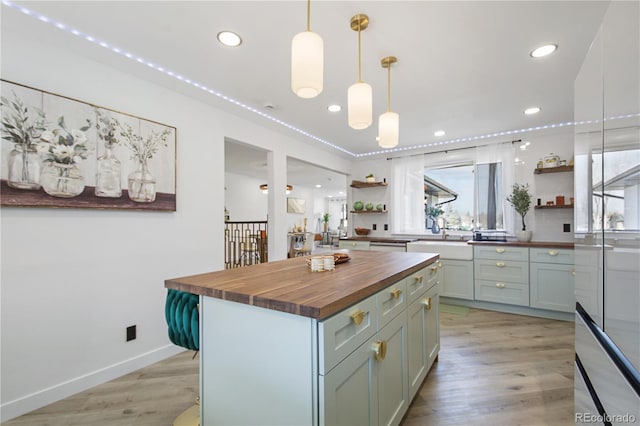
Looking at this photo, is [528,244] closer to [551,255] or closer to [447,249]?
[551,255]

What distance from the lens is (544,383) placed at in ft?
6.82

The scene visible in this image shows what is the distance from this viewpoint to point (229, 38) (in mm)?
1940

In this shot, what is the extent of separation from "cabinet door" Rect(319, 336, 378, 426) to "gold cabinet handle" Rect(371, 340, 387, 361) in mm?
16

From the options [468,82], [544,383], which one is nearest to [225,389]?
[544,383]

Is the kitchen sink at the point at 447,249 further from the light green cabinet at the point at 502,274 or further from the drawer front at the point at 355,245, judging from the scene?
the drawer front at the point at 355,245

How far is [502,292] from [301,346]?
3719 mm

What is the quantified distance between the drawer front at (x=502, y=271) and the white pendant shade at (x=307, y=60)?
3.55 metres

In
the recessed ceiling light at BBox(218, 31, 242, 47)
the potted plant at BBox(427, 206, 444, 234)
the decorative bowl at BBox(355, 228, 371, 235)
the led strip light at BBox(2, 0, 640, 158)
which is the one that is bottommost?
the decorative bowl at BBox(355, 228, 371, 235)

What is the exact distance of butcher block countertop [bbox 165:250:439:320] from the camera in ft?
3.23

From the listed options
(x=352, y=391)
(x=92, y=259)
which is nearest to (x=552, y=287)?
(x=352, y=391)

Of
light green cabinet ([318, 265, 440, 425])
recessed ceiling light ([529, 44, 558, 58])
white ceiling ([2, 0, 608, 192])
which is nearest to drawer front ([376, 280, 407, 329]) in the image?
light green cabinet ([318, 265, 440, 425])

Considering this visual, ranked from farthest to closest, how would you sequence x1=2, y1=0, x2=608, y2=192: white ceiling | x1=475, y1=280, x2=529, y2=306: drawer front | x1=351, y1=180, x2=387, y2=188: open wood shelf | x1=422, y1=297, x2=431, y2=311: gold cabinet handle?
x1=351, y1=180, x2=387, y2=188: open wood shelf < x1=475, y1=280, x2=529, y2=306: drawer front < x1=422, y1=297, x2=431, y2=311: gold cabinet handle < x1=2, y1=0, x2=608, y2=192: white ceiling

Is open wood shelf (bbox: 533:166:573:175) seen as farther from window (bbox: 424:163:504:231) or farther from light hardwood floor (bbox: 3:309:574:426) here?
light hardwood floor (bbox: 3:309:574:426)

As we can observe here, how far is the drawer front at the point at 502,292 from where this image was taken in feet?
11.7
